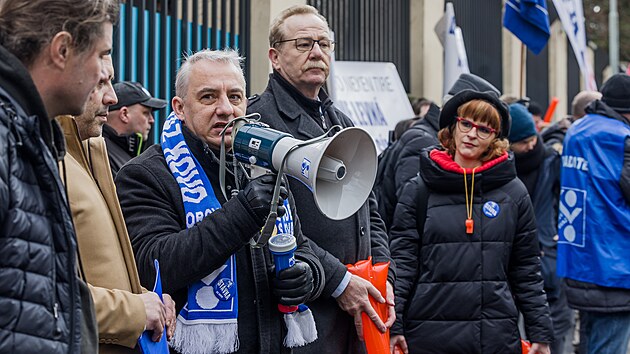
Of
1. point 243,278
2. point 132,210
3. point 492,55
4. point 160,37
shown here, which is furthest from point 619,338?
point 492,55

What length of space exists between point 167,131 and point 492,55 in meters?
12.3

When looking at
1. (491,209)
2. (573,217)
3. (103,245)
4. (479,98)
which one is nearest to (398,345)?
(491,209)

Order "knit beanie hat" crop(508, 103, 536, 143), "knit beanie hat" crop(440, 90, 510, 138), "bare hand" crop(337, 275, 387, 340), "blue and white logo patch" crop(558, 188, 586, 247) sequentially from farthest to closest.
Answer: "knit beanie hat" crop(508, 103, 536, 143) < "blue and white logo patch" crop(558, 188, 586, 247) < "knit beanie hat" crop(440, 90, 510, 138) < "bare hand" crop(337, 275, 387, 340)

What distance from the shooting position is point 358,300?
349 centimetres

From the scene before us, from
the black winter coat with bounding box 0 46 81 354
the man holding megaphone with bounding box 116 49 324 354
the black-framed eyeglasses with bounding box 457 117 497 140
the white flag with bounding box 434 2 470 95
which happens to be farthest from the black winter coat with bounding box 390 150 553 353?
the white flag with bounding box 434 2 470 95

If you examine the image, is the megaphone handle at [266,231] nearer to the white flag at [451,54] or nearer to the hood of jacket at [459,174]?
the hood of jacket at [459,174]

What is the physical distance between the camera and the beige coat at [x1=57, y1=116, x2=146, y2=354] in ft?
7.89

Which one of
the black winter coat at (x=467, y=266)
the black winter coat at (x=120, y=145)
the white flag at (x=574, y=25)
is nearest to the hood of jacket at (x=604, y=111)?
the black winter coat at (x=467, y=266)

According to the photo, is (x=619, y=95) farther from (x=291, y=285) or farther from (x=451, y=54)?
(x=451, y=54)

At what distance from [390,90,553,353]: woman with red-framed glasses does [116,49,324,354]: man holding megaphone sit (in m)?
1.23

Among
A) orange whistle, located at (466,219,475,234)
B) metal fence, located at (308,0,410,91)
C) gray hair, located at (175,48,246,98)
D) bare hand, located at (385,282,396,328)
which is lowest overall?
bare hand, located at (385,282,396,328)

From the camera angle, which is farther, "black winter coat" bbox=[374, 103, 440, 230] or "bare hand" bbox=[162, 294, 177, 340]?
"black winter coat" bbox=[374, 103, 440, 230]

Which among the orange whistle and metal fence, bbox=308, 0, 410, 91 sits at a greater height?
metal fence, bbox=308, 0, 410, 91

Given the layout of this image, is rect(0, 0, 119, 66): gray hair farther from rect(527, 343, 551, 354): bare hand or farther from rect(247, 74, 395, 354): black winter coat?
rect(527, 343, 551, 354): bare hand
